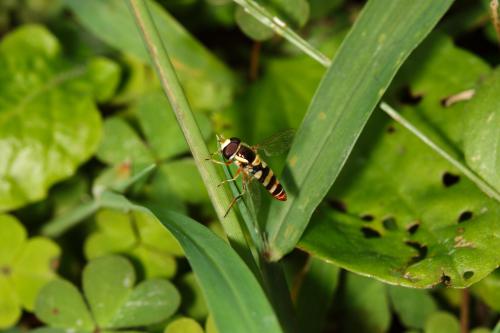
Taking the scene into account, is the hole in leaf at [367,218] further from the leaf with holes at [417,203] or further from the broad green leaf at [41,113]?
the broad green leaf at [41,113]

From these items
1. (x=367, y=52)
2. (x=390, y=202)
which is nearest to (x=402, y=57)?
(x=367, y=52)

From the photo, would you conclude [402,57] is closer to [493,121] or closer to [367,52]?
[367,52]

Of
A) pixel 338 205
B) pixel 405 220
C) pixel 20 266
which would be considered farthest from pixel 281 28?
pixel 20 266

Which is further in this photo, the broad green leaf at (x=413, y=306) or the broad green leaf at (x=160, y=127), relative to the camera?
the broad green leaf at (x=160, y=127)

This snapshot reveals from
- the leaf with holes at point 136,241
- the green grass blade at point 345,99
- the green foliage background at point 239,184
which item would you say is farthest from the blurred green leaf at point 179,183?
the green grass blade at point 345,99

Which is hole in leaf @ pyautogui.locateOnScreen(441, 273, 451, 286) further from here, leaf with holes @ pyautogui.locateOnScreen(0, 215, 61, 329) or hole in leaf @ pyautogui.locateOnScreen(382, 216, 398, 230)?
leaf with holes @ pyautogui.locateOnScreen(0, 215, 61, 329)

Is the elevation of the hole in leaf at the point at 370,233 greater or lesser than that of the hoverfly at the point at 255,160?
Result: lesser

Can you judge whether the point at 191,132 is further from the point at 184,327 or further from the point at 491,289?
the point at 491,289
